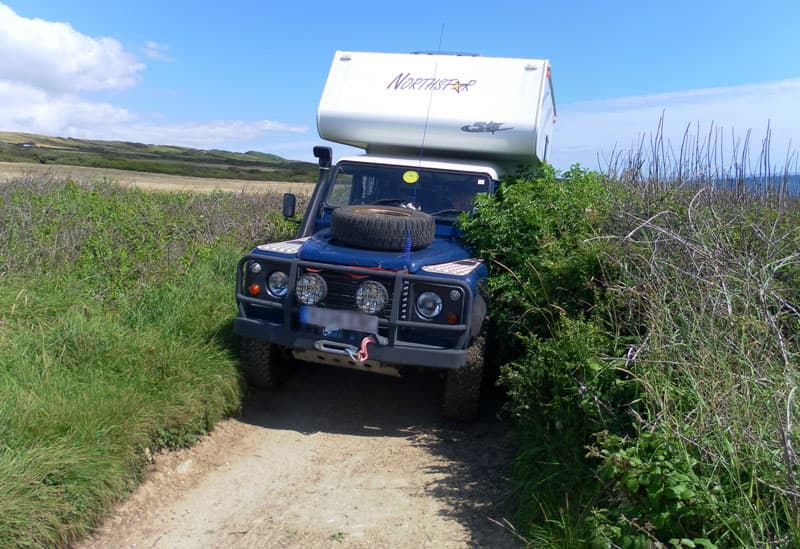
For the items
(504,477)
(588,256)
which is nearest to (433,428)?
(504,477)

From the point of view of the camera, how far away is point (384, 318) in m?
4.73

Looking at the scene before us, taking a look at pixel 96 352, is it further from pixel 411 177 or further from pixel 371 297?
pixel 411 177

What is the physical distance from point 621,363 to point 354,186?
359cm

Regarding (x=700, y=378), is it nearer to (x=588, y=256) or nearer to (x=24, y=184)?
(x=588, y=256)

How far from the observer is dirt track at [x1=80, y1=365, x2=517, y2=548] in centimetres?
362

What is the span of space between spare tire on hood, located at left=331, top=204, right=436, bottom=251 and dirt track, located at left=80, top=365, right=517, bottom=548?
1.50 m

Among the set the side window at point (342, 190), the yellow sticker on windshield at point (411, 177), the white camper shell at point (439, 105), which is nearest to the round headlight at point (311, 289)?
the side window at point (342, 190)

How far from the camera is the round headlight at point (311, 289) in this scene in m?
4.86

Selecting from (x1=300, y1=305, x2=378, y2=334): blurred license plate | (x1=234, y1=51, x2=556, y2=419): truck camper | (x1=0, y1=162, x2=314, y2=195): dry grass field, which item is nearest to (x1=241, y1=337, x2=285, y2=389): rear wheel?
(x1=234, y1=51, x2=556, y2=419): truck camper

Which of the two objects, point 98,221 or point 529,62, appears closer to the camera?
point 529,62

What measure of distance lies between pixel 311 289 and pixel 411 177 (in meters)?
1.94

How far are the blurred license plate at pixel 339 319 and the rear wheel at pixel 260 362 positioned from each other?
621 mm

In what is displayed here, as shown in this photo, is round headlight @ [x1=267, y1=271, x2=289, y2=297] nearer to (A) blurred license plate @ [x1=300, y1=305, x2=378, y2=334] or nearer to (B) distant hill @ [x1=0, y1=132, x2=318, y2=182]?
(A) blurred license plate @ [x1=300, y1=305, x2=378, y2=334]

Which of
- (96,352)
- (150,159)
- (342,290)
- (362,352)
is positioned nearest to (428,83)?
→ (342,290)
